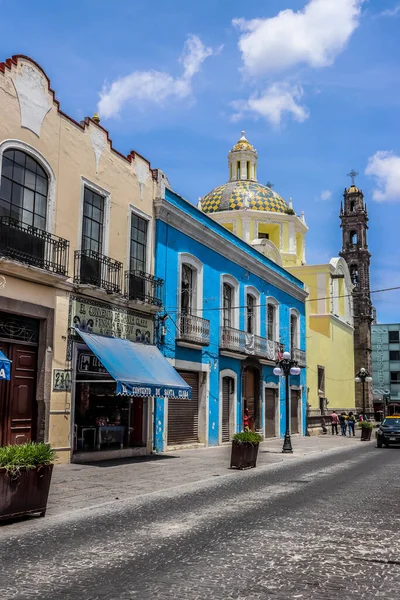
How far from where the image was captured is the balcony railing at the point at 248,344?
2439cm

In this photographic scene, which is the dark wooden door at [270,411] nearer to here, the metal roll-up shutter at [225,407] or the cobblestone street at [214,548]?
the metal roll-up shutter at [225,407]

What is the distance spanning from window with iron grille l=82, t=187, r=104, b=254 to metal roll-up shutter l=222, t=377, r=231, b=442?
9.67 m

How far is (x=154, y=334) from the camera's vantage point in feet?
63.7

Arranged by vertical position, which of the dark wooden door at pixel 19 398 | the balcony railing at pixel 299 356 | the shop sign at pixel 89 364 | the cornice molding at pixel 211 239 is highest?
the cornice molding at pixel 211 239

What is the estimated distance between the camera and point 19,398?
14.3m

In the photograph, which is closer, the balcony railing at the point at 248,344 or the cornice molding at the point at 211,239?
the cornice molding at the point at 211,239

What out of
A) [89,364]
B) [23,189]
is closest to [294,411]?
[89,364]

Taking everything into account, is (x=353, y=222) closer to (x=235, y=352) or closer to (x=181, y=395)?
(x=235, y=352)

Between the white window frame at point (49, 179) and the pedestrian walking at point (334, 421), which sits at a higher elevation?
the white window frame at point (49, 179)

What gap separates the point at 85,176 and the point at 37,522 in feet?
34.3

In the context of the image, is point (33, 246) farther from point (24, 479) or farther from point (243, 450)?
→ point (24, 479)

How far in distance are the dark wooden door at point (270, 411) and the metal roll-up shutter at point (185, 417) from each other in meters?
7.55

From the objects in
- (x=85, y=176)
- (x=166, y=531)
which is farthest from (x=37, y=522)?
(x=85, y=176)

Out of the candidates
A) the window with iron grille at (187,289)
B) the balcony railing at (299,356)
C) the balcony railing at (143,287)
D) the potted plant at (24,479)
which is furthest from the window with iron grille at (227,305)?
the potted plant at (24,479)
